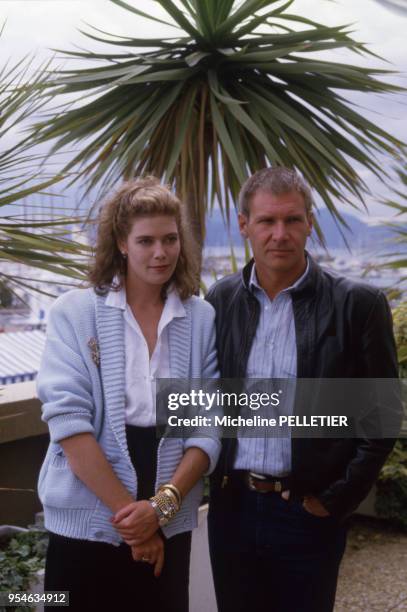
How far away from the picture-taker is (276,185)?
218cm

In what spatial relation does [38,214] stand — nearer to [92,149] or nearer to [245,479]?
[92,149]

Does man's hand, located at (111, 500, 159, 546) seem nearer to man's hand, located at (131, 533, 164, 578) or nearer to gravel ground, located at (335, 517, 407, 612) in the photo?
man's hand, located at (131, 533, 164, 578)

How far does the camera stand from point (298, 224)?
2.17 m

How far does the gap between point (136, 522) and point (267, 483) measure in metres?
0.42

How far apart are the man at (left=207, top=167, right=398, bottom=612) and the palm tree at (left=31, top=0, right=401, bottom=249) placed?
1.54 metres

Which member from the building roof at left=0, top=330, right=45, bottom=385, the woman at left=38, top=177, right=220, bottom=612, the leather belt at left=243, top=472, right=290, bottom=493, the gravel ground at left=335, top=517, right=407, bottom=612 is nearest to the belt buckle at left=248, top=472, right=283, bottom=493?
the leather belt at left=243, top=472, right=290, bottom=493

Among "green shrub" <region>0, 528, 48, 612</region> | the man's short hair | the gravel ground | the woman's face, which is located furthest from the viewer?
the gravel ground

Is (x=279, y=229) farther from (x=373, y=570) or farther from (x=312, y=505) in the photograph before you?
(x=373, y=570)

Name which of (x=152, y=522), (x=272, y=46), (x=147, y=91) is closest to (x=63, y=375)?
(x=152, y=522)

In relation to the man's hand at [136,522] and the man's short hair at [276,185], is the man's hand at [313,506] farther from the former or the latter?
the man's short hair at [276,185]

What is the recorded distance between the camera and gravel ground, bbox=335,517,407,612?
412cm

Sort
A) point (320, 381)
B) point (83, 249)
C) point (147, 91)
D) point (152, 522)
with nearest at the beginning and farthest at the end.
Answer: point (152, 522), point (320, 381), point (83, 249), point (147, 91)

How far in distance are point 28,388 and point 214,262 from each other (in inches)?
47.4

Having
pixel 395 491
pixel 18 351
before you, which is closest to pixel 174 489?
pixel 395 491
